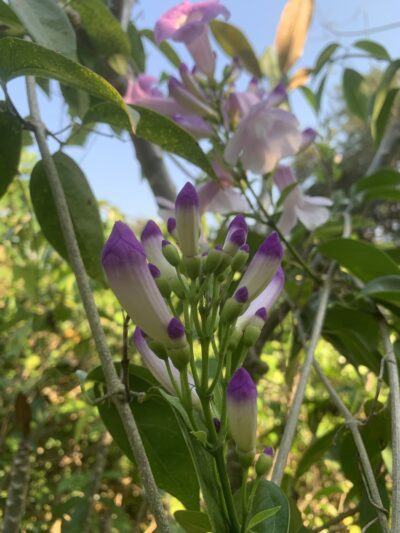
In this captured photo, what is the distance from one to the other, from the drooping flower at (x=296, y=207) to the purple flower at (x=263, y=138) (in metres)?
0.07

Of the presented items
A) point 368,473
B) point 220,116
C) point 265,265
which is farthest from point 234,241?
point 220,116

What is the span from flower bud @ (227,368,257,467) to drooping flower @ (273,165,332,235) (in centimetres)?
46

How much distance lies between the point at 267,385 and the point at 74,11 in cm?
121

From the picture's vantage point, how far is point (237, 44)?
87 centimetres

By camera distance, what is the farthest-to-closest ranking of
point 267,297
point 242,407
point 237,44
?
1. point 237,44
2. point 267,297
3. point 242,407

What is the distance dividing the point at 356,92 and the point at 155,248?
33.9 inches

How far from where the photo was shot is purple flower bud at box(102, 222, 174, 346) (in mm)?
339

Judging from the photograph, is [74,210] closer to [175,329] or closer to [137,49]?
[175,329]

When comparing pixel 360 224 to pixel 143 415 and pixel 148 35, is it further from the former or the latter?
pixel 143 415

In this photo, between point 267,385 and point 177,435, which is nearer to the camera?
point 177,435

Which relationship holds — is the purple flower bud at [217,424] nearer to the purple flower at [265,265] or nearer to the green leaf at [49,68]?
the purple flower at [265,265]

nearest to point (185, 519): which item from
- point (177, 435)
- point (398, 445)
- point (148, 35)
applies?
A: point (177, 435)

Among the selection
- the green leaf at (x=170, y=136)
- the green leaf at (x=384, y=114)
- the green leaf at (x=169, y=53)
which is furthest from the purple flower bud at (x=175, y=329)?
the green leaf at (x=169, y=53)

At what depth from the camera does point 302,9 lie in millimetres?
883
